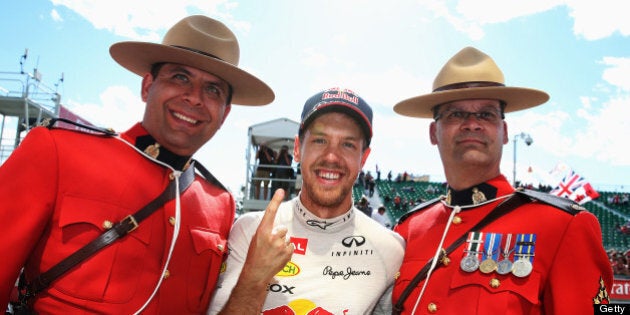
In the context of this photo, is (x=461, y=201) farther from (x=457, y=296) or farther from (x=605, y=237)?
(x=605, y=237)

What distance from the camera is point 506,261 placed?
2500 mm

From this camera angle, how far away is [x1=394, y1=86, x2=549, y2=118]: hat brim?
3.02 m

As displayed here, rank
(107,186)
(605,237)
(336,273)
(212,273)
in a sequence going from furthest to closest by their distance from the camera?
1. (605,237)
2. (212,273)
3. (336,273)
4. (107,186)

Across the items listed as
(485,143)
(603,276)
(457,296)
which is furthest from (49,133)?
(603,276)

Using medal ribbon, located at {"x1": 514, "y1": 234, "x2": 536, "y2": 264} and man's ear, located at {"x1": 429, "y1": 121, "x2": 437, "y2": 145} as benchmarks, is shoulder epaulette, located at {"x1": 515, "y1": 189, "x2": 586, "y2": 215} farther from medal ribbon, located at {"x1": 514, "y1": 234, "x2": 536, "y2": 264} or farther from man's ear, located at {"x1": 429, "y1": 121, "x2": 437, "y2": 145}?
man's ear, located at {"x1": 429, "y1": 121, "x2": 437, "y2": 145}

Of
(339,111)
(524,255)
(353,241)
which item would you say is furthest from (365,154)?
(524,255)

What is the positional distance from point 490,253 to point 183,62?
2374 millimetres

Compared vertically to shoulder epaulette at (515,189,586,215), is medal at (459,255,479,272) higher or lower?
lower

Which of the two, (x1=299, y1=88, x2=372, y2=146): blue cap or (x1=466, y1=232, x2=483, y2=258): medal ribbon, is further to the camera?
(x1=299, y1=88, x2=372, y2=146): blue cap

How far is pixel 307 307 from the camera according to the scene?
2498 millimetres

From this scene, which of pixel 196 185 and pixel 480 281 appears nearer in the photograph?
pixel 480 281

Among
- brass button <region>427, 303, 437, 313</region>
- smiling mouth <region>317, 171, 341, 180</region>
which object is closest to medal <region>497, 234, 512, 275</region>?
brass button <region>427, 303, 437, 313</region>

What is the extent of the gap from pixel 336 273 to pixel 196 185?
1.21 meters

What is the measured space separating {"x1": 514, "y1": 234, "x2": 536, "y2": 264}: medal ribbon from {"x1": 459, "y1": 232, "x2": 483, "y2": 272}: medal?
22 centimetres
